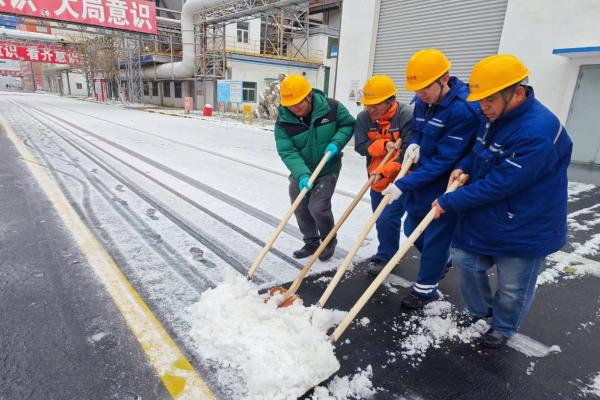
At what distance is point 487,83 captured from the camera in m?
1.89

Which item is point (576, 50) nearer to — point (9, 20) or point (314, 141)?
point (314, 141)

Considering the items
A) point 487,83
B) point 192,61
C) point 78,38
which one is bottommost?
point 487,83

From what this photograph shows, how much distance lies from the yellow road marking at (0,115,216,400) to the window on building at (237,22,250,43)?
1094 inches

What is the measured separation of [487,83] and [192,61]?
25.9 metres

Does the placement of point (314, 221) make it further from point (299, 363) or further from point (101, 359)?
point (101, 359)

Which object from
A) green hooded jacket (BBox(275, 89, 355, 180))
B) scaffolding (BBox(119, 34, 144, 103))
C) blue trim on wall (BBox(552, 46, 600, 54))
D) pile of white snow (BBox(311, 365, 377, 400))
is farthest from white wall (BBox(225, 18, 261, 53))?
pile of white snow (BBox(311, 365, 377, 400))

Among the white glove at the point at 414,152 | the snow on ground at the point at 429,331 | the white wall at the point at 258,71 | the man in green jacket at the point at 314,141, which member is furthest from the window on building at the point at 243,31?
the snow on ground at the point at 429,331

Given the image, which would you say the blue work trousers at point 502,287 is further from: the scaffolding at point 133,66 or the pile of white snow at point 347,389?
the scaffolding at point 133,66

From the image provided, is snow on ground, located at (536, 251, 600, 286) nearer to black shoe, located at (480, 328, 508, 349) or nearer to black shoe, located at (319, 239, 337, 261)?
black shoe, located at (480, 328, 508, 349)

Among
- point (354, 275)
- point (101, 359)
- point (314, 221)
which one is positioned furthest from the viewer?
point (314, 221)

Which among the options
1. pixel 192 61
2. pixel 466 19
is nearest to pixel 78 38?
pixel 192 61

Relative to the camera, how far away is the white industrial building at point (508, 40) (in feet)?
23.9

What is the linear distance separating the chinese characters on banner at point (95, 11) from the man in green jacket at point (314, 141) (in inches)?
842

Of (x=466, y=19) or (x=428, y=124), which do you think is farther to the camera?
(x=466, y=19)
